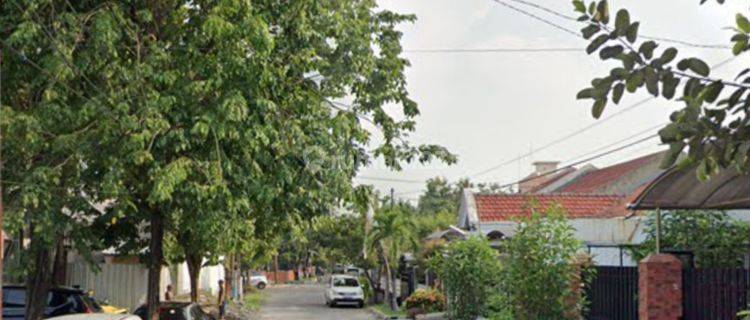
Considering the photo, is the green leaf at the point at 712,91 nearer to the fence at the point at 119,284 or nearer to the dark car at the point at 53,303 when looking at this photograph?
the dark car at the point at 53,303

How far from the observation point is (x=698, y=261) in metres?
13.5

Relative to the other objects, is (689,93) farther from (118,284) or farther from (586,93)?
(118,284)

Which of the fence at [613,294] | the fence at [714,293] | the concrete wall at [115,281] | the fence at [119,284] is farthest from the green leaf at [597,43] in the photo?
the fence at [119,284]

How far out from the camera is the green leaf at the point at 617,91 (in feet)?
11.8

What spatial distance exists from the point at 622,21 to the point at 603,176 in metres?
44.4

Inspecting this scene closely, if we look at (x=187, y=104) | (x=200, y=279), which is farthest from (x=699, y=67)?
(x=200, y=279)

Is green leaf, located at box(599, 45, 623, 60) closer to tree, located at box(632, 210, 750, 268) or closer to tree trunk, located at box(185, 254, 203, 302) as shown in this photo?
tree, located at box(632, 210, 750, 268)

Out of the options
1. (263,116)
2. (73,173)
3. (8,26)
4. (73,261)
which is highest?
(8,26)

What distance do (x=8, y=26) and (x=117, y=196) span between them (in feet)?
10.3

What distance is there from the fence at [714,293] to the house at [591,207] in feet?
12.3

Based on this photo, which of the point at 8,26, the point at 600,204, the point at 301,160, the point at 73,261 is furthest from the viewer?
the point at 600,204

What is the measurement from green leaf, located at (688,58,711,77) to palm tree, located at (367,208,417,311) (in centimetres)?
3573

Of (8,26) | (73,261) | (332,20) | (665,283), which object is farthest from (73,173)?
(73,261)

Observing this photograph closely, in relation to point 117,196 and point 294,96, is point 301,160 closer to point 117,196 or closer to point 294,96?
point 294,96
